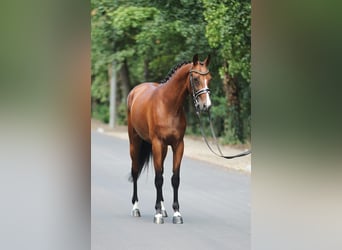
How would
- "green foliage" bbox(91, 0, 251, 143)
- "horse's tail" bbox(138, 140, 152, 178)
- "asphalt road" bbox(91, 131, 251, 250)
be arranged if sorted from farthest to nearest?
1. "green foliage" bbox(91, 0, 251, 143)
2. "horse's tail" bbox(138, 140, 152, 178)
3. "asphalt road" bbox(91, 131, 251, 250)

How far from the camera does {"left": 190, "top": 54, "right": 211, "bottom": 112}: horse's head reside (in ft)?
23.6

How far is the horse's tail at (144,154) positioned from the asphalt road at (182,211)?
1.50ft

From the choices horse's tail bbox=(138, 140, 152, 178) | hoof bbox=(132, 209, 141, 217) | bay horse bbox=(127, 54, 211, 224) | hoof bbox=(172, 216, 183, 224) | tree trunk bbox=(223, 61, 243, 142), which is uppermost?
bay horse bbox=(127, 54, 211, 224)

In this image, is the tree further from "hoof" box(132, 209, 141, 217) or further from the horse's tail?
"hoof" box(132, 209, 141, 217)

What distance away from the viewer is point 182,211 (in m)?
8.38

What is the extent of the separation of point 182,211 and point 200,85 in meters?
1.76

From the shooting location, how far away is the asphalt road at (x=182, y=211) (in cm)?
652

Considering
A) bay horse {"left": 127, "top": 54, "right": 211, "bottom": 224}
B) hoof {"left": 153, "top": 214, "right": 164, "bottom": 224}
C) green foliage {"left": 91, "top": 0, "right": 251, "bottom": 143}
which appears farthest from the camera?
green foliage {"left": 91, "top": 0, "right": 251, "bottom": 143}

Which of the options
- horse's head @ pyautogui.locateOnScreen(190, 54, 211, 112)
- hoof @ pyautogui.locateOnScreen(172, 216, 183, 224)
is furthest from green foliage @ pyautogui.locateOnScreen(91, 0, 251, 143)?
hoof @ pyautogui.locateOnScreen(172, 216, 183, 224)

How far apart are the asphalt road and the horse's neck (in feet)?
3.98

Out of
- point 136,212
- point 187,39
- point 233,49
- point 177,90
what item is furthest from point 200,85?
point 187,39

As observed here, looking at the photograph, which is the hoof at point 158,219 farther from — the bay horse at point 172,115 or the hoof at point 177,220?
the hoof at point 177,220
